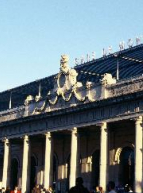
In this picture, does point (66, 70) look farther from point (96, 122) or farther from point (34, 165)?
point (34, 165)

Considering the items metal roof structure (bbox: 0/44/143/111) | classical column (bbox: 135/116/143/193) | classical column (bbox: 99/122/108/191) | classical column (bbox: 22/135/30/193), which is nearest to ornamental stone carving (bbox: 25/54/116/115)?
metal roof structure (bbox: 0/44/143/111)

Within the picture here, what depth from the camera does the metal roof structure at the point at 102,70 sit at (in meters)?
47.0

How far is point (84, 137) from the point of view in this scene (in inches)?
1973

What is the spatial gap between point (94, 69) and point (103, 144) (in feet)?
44.7

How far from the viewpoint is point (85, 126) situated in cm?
4384

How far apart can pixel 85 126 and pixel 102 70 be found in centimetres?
943

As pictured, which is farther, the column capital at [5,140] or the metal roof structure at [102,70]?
the column capital at [5,140]

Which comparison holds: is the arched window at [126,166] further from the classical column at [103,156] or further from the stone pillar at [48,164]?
the stone pillar at [48,164]

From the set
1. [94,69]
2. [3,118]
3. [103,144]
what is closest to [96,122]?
[103,144]

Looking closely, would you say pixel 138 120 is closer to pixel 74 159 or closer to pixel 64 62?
pixel 74 159

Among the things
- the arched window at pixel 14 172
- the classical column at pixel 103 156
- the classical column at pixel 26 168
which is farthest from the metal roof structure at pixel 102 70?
the arched window at pixel 14 172

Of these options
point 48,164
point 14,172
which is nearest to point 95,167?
point 48,164

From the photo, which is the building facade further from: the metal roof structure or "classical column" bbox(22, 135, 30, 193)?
"classical column" bbox(22, 135, 30, 193)

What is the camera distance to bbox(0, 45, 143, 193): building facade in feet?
133
